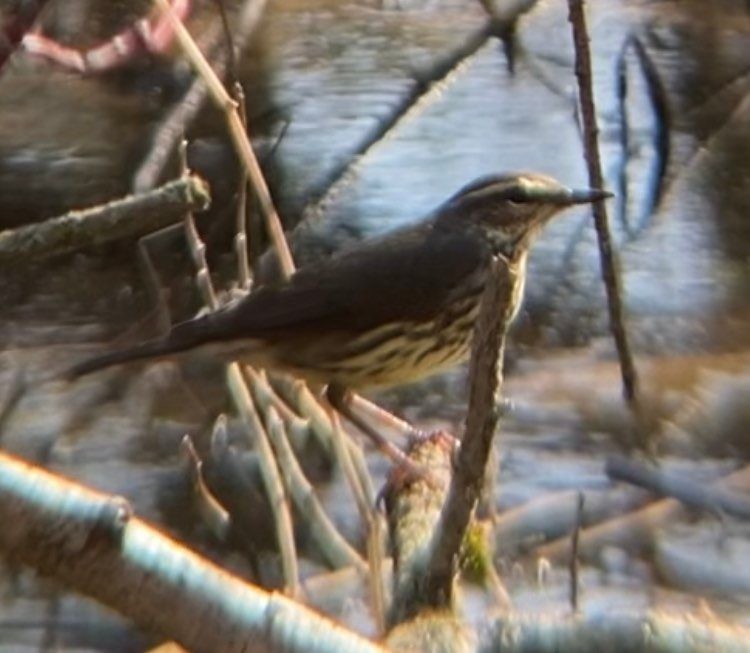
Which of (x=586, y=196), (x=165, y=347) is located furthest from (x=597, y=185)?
(x=165, y=347)

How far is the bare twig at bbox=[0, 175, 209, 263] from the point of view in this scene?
2.63 meters

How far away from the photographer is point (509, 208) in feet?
15.3

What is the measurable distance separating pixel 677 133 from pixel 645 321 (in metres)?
1.81

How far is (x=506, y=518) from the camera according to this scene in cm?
521

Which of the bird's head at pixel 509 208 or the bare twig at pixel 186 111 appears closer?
the bird's head at pixel 509 208

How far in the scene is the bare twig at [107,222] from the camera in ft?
8.64

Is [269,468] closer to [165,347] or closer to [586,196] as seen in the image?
[165,347]

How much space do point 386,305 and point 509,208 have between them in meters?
0.41

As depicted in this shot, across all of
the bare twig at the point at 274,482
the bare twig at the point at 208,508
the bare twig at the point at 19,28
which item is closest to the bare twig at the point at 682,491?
the bare twig at the point at 274,482

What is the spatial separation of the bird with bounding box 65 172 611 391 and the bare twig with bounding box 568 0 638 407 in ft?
1.13

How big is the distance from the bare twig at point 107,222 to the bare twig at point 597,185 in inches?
91.0

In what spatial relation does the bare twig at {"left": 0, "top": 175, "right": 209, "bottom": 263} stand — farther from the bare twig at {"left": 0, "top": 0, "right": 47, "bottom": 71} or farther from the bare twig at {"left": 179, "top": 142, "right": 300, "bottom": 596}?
the bare twig at {"left": 179, "top": 142, "right": 300, "bottom": 596}

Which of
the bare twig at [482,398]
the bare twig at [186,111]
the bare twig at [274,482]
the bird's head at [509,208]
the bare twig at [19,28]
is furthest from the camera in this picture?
the bare twig at [186,111]

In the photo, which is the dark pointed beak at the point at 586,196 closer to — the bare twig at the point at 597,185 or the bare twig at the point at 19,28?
the bare twig at the point at 597,185
